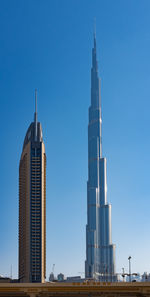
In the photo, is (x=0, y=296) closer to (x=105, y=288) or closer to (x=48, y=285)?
(x=48, y=285)

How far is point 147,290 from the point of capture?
10100cm

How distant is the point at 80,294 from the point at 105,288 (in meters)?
9.13

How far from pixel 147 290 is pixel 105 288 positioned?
831 centimetres

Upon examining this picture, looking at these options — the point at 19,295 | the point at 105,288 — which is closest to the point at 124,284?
the point at 105,288

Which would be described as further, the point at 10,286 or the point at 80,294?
the point at 80,294

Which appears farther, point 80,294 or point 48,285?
point 80,294

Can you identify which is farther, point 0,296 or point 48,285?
point 0,296

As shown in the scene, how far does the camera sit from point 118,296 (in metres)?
109

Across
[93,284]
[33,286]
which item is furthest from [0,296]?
[93,284]

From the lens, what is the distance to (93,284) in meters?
100

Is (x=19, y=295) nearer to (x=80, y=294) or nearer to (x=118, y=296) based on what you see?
(x=80, y=294)

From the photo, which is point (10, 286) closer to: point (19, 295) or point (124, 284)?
point (19, 295)

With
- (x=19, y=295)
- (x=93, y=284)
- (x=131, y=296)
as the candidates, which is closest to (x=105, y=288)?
(x=93, y=284)

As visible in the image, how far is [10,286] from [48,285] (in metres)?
7.35
